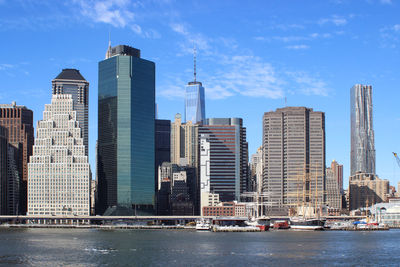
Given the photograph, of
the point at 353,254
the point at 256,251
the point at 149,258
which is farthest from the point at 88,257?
the point at 353,254

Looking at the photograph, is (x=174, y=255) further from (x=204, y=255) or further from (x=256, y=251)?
(x=256, y=251)

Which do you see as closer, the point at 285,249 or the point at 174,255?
the point at 174,255

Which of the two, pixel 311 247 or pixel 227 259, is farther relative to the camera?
pixel 311 247

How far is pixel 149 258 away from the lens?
16312cm

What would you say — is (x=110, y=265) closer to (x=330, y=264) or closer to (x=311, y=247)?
(x=330, y=264)

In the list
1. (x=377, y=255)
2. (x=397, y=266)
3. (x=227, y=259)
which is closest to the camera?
(x=397, y=266)

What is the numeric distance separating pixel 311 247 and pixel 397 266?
52.9 m

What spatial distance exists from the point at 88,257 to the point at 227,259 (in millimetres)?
32693

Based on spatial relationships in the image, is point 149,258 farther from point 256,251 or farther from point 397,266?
point 397,266

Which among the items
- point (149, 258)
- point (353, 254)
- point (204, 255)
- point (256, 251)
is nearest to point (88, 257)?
point (149, 258)

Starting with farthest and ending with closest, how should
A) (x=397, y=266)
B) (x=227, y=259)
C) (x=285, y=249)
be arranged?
1. (x=285, y=249)
2. (x=227, y=259)
3. (x=397, y=266)

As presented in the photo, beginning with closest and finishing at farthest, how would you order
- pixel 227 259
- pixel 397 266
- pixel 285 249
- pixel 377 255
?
1. pixel 397 266
2. pixel 227 259
3. pixel 377 255
4. pixel 285 249

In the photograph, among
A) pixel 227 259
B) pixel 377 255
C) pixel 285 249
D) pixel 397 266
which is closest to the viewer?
pixel 397 266

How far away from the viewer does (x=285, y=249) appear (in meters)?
191
